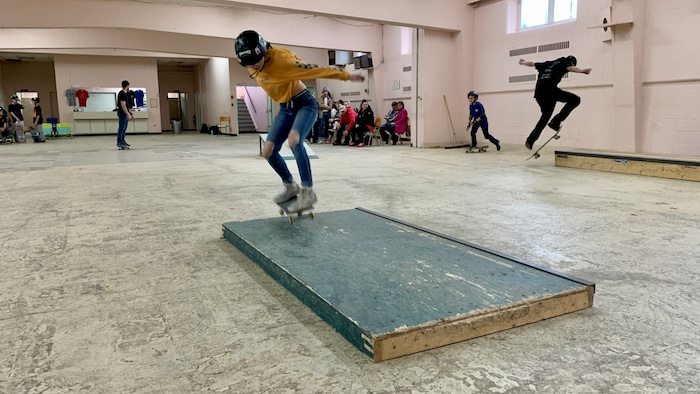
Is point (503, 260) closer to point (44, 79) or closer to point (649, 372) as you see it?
point (649, 372)

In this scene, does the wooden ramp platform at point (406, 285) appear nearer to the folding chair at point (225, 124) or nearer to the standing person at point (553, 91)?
the standing person at point (553, 91)

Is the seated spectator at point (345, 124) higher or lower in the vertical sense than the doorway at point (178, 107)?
lower

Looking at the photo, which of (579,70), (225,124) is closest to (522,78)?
(579,70)

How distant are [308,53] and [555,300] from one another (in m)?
17.7

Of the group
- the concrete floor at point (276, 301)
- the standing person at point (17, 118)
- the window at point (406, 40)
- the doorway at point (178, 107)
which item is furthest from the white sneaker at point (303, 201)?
the doorway at point (178, 107)

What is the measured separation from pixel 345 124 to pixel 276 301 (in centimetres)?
1153

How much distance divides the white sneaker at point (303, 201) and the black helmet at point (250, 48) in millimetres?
1023

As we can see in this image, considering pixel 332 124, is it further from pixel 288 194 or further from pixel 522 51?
pixel 288 194

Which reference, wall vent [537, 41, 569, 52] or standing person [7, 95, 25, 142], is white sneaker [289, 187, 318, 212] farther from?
standing person [7, 95, 25, 142]

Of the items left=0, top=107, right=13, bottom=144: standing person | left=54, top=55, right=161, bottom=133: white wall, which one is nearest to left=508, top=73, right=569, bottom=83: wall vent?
left=0, top=107, right=13, bottom=144: standing person

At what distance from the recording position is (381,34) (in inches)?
611

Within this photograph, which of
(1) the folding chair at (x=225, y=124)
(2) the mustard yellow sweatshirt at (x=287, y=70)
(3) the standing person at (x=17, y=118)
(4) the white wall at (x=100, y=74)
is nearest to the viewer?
(2) the mustard yellow sweatshirt at (x=287, y=70)

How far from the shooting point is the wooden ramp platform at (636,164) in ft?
20.5

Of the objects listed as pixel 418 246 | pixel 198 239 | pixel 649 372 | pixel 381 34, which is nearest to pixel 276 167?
pixel 198 239
